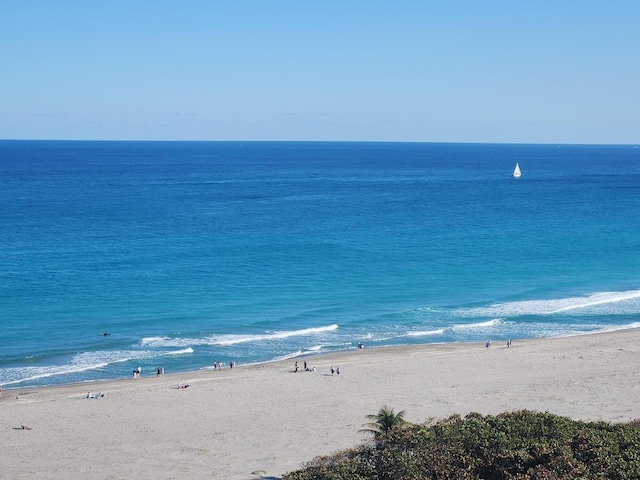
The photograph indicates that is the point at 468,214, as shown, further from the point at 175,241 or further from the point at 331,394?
the point at 331,394

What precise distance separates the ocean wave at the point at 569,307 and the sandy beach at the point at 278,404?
7.95 metres

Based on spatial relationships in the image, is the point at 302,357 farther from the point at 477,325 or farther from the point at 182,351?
the point at 477,325

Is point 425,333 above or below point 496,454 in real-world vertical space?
below

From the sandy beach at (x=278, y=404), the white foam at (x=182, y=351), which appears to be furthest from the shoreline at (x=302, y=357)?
the white foam at (x=182, y=351)

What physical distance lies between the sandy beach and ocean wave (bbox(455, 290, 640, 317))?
795cm

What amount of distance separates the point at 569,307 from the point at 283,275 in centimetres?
2402

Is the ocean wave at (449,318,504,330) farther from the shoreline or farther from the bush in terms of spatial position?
the bush

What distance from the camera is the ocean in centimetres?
4888

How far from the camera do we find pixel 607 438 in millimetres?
19750

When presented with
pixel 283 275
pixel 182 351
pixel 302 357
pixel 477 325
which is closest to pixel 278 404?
pixel 302 357

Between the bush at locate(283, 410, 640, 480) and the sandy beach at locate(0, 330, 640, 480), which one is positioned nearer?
the bush at locate(283, 410, 640, 480)

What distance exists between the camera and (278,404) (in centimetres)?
3694

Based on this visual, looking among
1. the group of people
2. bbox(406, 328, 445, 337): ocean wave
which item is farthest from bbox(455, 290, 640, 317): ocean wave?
the group of people

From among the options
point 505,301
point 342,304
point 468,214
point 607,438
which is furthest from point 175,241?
point 607,438
